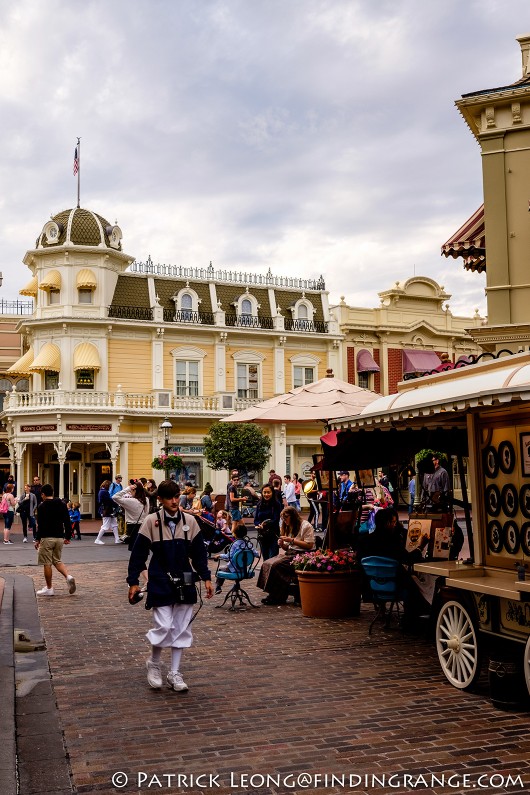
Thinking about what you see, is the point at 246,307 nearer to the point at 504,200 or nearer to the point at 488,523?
the point at 504,200

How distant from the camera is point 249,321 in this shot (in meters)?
40.3

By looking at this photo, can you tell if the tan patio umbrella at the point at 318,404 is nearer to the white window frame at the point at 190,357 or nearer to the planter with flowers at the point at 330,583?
the planter with flowers at the point at 330,583

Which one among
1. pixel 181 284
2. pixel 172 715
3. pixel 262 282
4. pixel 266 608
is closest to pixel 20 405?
pixel 181 284

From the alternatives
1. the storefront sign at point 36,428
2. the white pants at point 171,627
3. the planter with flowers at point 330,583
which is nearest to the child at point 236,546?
the planter with flowers at point 330,583

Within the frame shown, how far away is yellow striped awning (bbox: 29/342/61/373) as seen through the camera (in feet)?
116

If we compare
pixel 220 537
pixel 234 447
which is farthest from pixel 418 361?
pixel 220 537

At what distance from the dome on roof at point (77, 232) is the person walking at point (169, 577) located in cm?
3056

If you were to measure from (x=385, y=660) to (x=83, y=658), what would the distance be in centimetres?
309

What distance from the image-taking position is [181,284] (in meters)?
39.7

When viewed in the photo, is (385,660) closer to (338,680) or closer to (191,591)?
(338,680)

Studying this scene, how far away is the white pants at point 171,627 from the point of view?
728 centimetres

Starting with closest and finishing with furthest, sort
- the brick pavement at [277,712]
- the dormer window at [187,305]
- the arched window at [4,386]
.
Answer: the brick pavement at [277,712] < the dormer window at [187,305] < the arched window at [4,386]

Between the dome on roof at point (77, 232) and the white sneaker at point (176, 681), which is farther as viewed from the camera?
the dome on roof at point (77, 232)

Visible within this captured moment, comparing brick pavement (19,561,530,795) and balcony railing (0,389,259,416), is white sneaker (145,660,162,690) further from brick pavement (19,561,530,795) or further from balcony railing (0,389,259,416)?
balcony railing (0,389,259,416)
